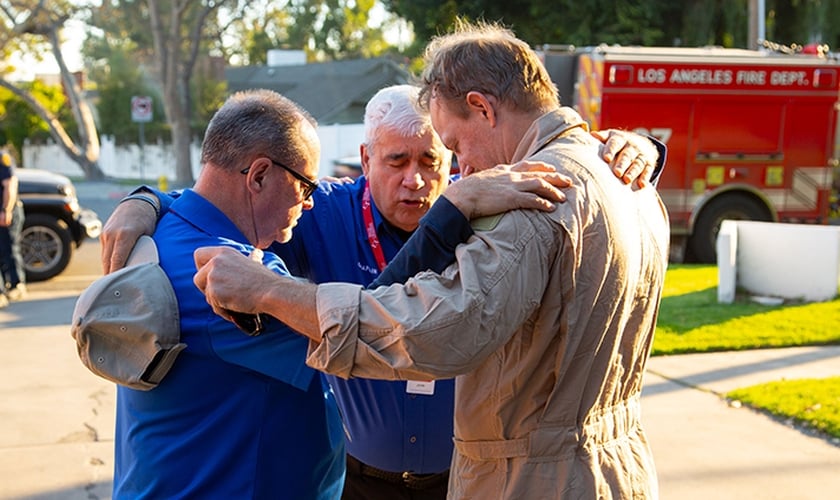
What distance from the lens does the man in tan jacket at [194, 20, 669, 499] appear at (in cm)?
172

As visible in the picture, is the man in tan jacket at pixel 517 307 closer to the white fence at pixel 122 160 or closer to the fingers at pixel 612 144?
the fingers at pixel 612 144

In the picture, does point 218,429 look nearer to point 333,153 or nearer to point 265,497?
point 265,497

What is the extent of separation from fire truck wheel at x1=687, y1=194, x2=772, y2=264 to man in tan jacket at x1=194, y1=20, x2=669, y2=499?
12.3m

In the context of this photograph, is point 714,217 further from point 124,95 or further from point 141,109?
point 124,95

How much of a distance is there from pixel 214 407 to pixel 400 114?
1.46 meters

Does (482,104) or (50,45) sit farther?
(50,45)

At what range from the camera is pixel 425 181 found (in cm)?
315

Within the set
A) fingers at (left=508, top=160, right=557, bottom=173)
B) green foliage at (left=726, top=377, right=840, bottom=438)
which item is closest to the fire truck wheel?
green foliage at (left=726, top=377, right=840, bottom=438)

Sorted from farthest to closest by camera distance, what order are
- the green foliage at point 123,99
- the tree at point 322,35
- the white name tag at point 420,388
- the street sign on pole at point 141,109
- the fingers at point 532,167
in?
the tree at point 322,35 < the green foliage at point 123,99 < the street sign on pole at point 141,109 < the white name tag at point 420,388 < the fingers at point 532,167

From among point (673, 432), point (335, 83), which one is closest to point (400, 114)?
point (673, 432)

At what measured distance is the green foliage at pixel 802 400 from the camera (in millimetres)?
5828

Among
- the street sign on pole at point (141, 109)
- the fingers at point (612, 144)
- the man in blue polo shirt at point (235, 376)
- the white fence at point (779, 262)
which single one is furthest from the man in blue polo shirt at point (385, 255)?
the street sign on pole at point (141, 109)

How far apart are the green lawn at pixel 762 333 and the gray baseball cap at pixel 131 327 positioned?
16.1ft

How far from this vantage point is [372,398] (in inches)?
117
